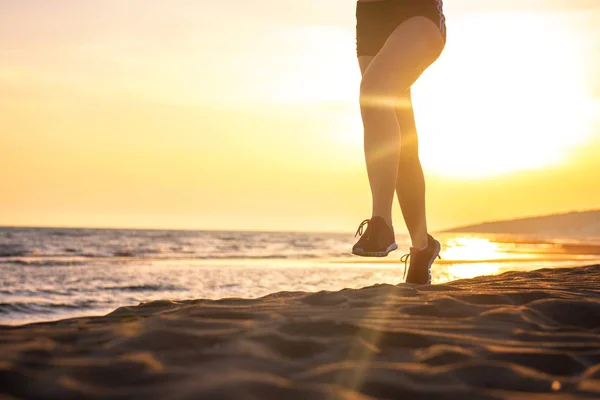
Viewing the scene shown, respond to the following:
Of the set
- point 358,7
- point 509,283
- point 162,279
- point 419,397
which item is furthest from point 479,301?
point 162,279

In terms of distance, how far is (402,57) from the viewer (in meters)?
3.79

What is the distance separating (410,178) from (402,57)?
0.82 meters

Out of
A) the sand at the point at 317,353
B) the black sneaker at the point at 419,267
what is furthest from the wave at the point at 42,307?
the sand at the point at 317,353

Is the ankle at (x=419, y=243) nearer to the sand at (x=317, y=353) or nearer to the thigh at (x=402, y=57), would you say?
the thigh at (x=402, y=57)

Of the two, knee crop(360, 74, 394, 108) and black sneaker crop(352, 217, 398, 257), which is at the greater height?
knee crop(360, 74, 394, 108)

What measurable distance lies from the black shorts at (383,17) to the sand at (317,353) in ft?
6.41

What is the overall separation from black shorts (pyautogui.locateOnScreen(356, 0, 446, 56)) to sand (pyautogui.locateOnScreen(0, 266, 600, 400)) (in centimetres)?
195

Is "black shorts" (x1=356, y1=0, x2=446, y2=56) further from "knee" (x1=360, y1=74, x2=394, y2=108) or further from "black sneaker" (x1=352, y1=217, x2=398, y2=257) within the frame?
"black sneaker" (x1=352, y1=217, x2=398, y2=257)

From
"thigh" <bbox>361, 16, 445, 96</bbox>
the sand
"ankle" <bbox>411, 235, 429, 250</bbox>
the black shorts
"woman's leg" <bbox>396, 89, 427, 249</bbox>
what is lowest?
the sand

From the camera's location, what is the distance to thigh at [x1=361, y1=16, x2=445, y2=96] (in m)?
3.79

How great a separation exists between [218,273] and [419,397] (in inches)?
517

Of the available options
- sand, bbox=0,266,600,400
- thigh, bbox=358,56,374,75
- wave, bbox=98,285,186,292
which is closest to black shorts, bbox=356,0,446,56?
thigh, bbox=358,56,374,75

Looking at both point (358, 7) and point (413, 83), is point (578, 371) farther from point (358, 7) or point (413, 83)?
point (358, 7)

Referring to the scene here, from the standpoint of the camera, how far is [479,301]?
2.87 meters
